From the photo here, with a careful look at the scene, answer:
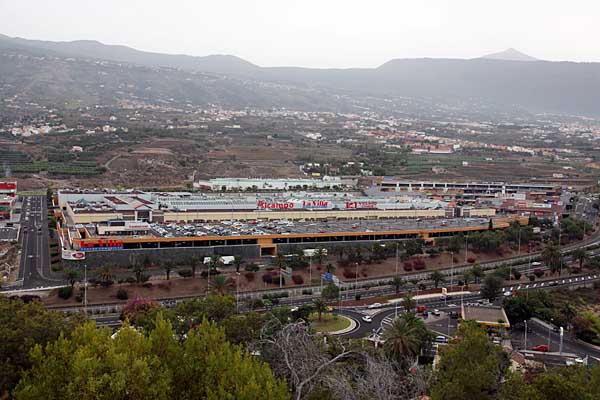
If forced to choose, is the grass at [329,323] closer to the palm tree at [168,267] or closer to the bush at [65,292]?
the palm tree at [168,267]

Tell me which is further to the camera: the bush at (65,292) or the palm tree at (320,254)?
the palm tree at (320,254)

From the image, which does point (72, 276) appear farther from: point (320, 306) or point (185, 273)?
point (320, 306)

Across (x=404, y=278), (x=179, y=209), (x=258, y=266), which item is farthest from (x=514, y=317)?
(x=179, y=209)

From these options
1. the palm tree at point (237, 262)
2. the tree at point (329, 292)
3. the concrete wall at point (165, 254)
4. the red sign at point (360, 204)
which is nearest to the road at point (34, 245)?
the concrete wall at point (165, 254)

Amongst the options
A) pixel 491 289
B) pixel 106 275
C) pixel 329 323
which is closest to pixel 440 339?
pixel 329 323

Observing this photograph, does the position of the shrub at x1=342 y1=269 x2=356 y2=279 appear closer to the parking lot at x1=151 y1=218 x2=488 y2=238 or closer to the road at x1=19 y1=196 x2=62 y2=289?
the parking lot at x1=151 y1=218 x2=488 y2=238
